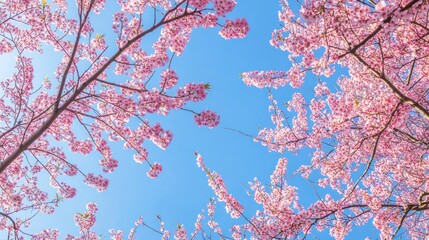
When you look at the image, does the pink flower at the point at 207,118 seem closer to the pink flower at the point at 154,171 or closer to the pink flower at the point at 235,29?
the pink flower at the point at 235,29

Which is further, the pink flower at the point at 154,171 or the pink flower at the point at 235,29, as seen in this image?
the pink flower at the point at 154,171

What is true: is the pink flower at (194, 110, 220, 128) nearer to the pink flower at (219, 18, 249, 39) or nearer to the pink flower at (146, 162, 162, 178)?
the pink flower at (219, 18, 249, 39)

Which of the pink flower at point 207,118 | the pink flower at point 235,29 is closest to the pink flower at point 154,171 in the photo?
the pink flower at point 207,118

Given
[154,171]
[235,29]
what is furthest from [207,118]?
[154,171]

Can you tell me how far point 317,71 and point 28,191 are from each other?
29.8 feet

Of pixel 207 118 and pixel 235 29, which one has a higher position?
pixel 235 29

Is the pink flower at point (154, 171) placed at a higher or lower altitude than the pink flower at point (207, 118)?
lower

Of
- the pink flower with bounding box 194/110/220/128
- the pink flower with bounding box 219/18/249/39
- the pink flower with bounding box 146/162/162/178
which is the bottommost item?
the pink flower with bounding box 146/162/162/178

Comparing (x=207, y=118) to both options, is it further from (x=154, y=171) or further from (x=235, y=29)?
(x=154, y=171)

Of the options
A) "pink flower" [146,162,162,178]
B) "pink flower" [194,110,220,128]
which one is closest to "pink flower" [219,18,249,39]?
"pink flower" [194,110,220,128]

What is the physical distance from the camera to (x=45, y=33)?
9.12 meters

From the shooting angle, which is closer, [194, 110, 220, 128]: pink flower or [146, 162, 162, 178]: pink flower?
[194, 110, 220, 128]: pink flower

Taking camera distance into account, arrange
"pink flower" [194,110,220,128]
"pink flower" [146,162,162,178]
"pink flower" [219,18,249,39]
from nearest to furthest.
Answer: "pink flower" [194,110,220,128] < "pink flower" [219,18,249,39] < "pink flower" [146,162,162,178]

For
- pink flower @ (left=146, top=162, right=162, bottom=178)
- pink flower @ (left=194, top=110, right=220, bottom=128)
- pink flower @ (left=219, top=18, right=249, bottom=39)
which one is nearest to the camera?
pink flower @ (left=194, top=110, right=220, bottom=128)
